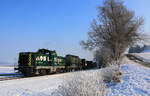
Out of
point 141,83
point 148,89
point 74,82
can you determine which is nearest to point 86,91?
point 74,82

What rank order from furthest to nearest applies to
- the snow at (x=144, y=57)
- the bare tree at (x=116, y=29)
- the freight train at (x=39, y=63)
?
1. the snow at (x=144, y=57)
2. the bare tree at (x=116, y=29)
3. the freight train at (x=39, y=63)

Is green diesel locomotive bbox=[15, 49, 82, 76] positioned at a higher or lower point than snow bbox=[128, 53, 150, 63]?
lower

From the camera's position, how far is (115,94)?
11.6 meters

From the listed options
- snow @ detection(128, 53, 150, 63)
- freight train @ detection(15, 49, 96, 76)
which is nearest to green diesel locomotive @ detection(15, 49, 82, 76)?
freight train @ detection(15, 49, 96, 76)

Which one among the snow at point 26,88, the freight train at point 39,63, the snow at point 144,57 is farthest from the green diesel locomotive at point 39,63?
the snow at point 144,57

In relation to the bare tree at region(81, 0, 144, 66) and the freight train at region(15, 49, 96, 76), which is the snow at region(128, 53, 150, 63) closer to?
the bare tree at region(81, 0, 144, 66)

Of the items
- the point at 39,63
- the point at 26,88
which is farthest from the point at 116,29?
the point at 26,88

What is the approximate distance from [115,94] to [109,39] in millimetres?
28737

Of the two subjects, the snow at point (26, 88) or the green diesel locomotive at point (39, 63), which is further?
the green diesel locomotive at point (39, 63)

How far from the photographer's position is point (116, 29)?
3919 cm

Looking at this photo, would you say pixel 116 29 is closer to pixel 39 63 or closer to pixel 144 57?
pixel 39 63

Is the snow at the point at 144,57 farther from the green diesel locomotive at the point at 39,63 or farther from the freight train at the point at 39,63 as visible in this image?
the green diesel locomotive at the point at 39,63

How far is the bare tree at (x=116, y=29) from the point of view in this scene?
38.7 metres

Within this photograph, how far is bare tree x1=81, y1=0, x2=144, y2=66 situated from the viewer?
38.7 meters
